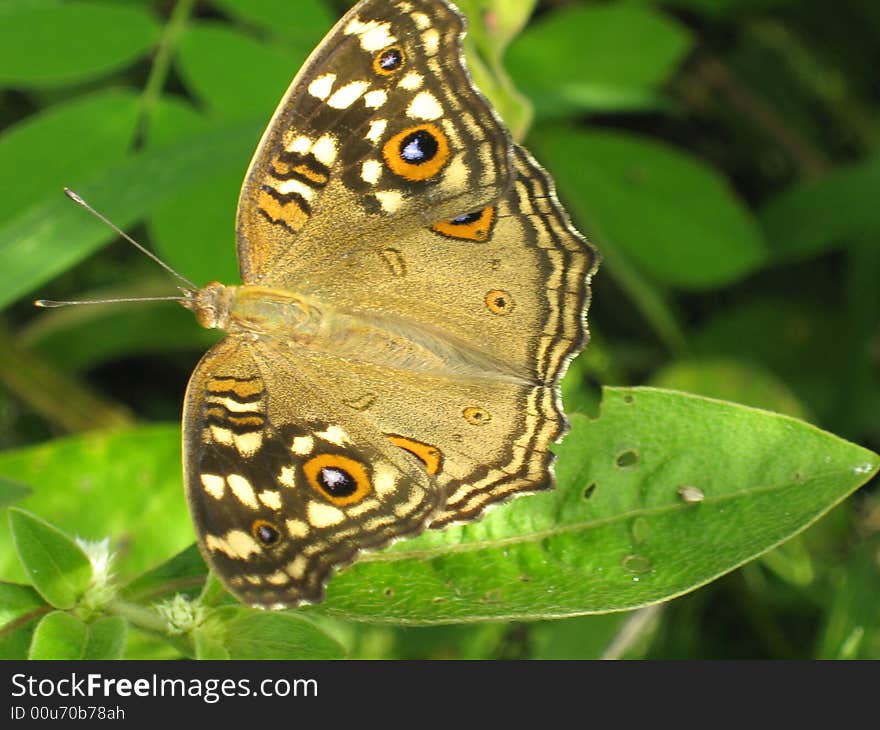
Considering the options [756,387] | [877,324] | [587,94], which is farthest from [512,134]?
[877,324]

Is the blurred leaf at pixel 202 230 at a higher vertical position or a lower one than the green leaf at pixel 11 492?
higher

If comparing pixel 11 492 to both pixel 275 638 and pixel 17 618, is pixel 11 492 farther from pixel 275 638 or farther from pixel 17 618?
pixel 275 638

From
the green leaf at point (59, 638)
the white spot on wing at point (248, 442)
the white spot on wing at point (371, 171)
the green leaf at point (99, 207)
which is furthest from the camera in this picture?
the green leaf at point (99, 207)

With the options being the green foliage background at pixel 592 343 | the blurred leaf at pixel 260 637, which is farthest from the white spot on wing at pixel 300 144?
the blurred leaf at pixel 260 637

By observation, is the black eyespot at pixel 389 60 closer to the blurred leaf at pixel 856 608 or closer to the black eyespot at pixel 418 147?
the black eyespot at pixel 418 147

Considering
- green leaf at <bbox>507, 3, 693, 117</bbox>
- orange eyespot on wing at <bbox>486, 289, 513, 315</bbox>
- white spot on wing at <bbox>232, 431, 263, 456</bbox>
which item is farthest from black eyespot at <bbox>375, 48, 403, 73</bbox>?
green leaf at <bbox>507, 3, 693, 117</bbox>

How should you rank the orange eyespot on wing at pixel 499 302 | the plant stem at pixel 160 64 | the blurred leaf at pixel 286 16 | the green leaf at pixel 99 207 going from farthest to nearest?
the blurred leaf at pixel 286 16 → the plant stem at pixel 160 64 → the green leaf at pixel 99 207 → the orange eyespot on wing at pixel 499 302
